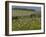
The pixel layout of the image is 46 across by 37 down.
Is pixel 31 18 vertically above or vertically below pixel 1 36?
above

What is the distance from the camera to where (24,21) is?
151 centimetres

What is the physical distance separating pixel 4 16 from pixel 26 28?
374 mm

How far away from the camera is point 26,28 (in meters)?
1.52

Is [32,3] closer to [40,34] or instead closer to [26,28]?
[26,28]

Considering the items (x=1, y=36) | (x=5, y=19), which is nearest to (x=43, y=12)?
(x=5, y=19)

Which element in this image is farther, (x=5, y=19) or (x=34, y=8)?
(x=34, y=8)

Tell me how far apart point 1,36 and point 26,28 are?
0.39 metres

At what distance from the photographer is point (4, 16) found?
57.1 inches

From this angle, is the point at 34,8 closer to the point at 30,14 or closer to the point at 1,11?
the point at 30,14

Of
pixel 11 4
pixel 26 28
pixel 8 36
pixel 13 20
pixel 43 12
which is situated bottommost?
pixel 8 36

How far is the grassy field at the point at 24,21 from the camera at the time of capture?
58.2 inches

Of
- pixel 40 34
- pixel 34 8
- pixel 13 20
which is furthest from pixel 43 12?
pixel 13 20

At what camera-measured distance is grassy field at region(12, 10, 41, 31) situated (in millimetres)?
1478

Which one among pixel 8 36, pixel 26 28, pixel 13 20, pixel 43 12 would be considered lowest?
pixel 8 36
